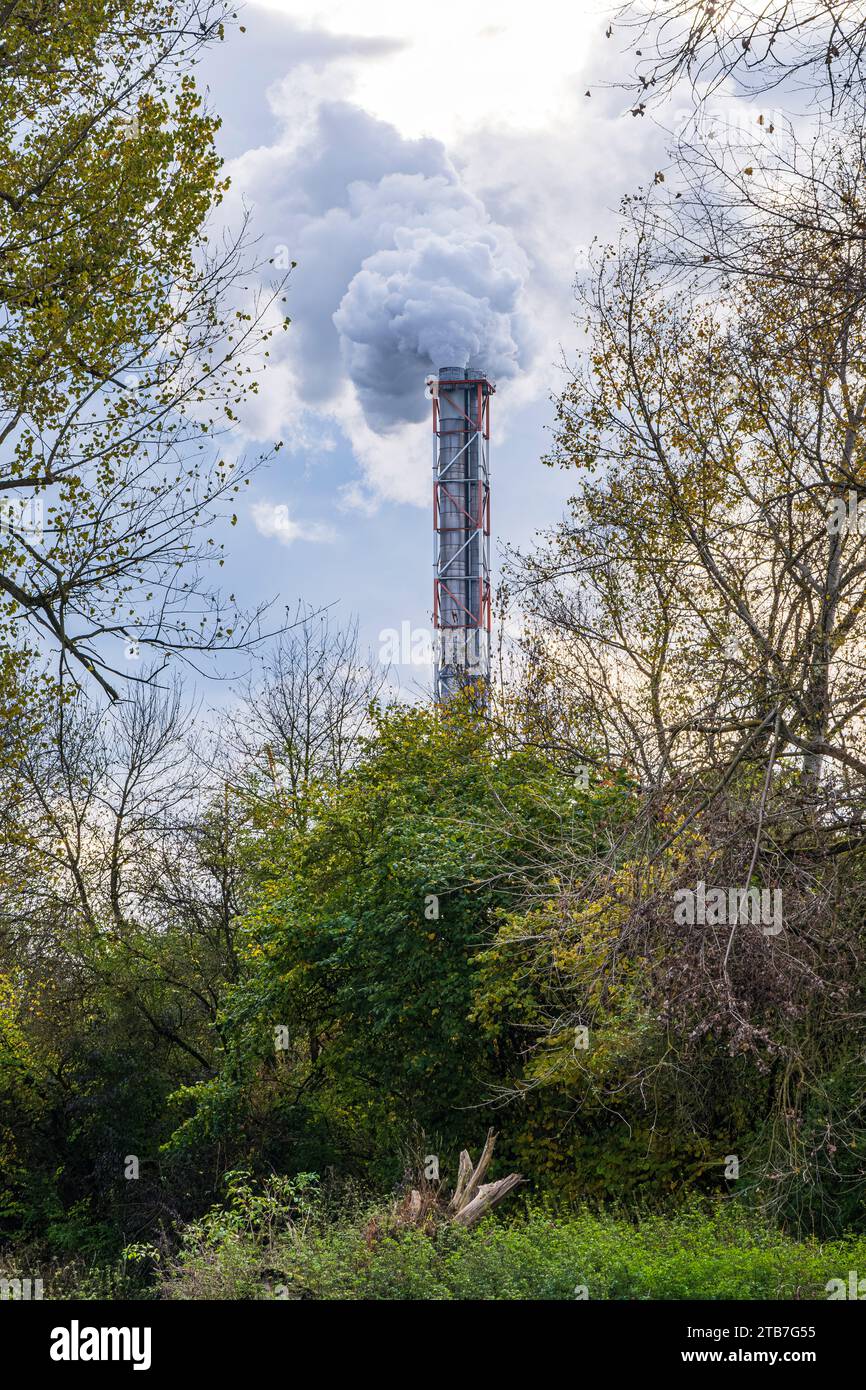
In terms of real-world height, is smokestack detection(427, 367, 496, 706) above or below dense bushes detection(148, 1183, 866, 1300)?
above

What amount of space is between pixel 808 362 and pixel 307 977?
35.4ft

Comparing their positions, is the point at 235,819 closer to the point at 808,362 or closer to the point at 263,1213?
the point at 263,1213

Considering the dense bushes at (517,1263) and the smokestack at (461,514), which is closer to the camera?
the dense bushes at (517,1263)

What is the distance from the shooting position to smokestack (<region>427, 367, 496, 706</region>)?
4675 centimetres

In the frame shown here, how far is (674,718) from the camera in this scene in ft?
51.4

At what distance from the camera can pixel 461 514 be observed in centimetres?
4684

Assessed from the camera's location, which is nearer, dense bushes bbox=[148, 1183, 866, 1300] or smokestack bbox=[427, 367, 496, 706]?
dense bushes bbox=[148, 1183, 866, 1300]

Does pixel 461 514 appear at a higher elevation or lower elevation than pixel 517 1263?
higher

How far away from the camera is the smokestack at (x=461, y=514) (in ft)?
153

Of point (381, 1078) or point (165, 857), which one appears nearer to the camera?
point (381, 1078)

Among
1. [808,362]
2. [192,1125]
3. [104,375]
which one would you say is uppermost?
[104,375]

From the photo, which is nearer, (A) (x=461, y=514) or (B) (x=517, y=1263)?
(B) (x=517, y=1263)

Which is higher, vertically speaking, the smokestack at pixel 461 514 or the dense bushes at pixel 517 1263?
the smokestack at pixel 461 514

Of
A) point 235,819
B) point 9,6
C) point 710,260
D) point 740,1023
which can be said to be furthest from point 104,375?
point 235,819
